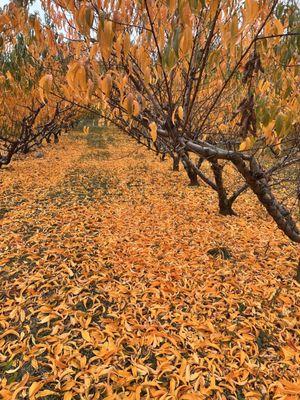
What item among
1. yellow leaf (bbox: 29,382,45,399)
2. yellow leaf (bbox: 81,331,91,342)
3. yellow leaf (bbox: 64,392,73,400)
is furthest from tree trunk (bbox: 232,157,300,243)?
yellow leaf (bbox: 29,382,45,399)

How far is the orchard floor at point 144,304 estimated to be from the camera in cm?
308

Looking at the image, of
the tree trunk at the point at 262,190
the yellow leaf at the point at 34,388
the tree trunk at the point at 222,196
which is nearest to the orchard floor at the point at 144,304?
the yellow leaf at the point at 34,388

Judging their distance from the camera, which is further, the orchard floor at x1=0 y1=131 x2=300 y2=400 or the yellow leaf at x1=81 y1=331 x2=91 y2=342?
the yellow leaf at x1=81 y1=331 x2=91 y2=342

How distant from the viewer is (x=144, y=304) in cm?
420

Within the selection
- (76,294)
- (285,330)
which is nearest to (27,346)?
(76,294)

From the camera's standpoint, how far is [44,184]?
409 inches

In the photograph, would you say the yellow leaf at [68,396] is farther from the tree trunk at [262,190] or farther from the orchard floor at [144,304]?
the tree trunk at [262,190]

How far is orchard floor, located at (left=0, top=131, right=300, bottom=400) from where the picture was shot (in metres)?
3.08

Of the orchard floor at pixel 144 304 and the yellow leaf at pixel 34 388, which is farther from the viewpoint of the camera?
the orchard floor at pixel 144 304

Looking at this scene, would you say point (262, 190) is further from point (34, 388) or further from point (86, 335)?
point (34, 388)

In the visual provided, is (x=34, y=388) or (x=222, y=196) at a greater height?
(x=222, y=196)


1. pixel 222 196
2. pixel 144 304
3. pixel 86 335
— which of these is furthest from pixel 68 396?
pixel 222 196

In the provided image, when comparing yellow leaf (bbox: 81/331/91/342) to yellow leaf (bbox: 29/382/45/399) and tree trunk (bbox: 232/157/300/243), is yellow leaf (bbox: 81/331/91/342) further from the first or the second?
tree trunk (bbox: 232/157/300/243)

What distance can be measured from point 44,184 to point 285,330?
890cm
